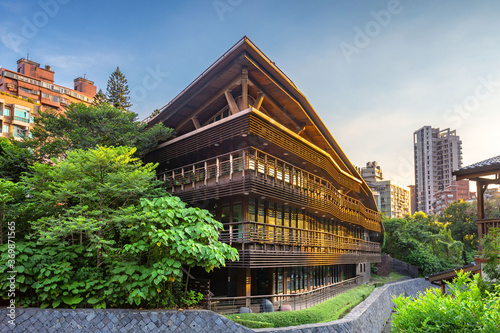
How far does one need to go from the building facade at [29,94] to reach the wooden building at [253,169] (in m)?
25.4

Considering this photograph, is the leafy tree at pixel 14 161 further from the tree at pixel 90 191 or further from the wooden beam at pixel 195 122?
the wooden beam at pixel 195 122

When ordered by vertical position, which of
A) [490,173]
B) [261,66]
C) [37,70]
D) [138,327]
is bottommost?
[138,327]

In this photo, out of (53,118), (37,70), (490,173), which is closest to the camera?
(490,173)

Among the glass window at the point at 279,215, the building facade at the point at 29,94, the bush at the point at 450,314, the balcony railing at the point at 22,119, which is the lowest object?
the bush at the point at 450,314

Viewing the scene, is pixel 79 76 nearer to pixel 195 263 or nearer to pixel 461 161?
pixel 195 263

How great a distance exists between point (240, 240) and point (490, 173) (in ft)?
31.2

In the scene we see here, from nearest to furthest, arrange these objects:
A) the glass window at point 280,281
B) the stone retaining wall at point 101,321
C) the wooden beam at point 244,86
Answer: the stone retaining wall at point 101,321
the wooden beam at point 244,86
the glass window at point 280,281

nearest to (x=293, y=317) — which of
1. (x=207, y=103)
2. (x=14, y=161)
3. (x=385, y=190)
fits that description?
(x=207, y=103)

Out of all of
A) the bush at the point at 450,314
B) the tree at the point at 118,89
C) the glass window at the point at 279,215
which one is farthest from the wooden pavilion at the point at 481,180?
the tree at the point at 118,89

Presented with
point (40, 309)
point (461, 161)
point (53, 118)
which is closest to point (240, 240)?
point (40, 309)

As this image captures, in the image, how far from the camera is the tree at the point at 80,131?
19.4 meters

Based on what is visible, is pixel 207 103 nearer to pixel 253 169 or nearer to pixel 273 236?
pixel 253 169

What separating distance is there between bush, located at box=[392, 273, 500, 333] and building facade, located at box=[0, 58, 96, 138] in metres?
41.1

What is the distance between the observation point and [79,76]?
2486 inches
